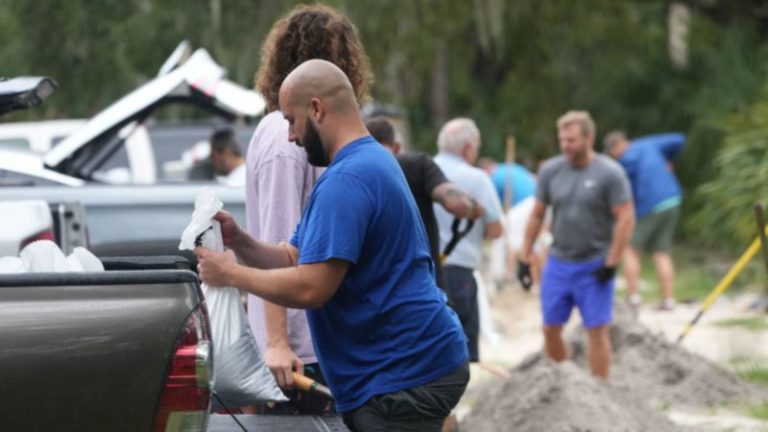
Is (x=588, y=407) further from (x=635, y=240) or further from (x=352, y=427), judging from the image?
(x=635, y=240)

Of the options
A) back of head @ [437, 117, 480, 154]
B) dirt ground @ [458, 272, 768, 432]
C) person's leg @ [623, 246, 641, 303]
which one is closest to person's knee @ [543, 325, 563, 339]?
dirt ground @ [458, 272, 768, 432]

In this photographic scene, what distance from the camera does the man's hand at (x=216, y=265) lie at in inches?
178

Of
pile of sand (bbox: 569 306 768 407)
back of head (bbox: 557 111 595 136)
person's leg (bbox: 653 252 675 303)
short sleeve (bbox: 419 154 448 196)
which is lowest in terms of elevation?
person's leg (bbox: 653 252 675 303)

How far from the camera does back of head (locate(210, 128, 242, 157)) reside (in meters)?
11.9

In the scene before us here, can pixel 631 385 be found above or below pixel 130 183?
below

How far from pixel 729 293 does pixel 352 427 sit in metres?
11.6

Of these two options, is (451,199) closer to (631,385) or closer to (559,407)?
(559,407)

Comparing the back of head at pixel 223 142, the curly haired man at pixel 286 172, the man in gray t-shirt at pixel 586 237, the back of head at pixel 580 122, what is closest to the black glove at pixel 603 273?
the man in gray t-shirt at pixel 586 237

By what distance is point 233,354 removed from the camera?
4.77 m

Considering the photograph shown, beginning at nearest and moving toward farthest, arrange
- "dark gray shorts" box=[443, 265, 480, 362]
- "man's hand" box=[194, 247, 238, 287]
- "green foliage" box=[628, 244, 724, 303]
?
"man's hand" box=[194, 247, 238, 287] < "dark gray shorts" box=[443, 265, 480, 362] < "green foliage" box=[628, 244, 724, 303]

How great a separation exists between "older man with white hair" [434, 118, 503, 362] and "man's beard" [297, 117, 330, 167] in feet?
13.5

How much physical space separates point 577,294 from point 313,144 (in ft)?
18.8

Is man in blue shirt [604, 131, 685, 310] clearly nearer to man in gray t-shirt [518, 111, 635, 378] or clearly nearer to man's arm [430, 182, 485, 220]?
man in gray t-shirt [518, 111, 635, 378]

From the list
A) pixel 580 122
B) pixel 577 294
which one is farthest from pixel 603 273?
pixel 580 122
